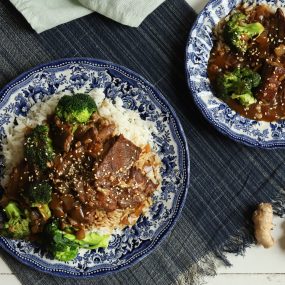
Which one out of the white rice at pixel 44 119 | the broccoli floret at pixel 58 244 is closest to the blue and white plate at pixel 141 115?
the white rice at pixel 44 119

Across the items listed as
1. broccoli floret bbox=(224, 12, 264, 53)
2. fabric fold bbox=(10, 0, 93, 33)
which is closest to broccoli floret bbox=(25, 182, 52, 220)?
fabric fold bbox=(10, 0, 93, 33)

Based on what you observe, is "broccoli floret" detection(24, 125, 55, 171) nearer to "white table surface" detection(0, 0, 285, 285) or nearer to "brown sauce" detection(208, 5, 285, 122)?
"brown sauce" detection(208, 5, 285, 122)

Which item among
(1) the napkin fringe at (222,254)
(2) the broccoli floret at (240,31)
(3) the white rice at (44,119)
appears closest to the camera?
(3) the white rice at (44,119)

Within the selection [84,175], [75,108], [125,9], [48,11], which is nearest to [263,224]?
[84,175]

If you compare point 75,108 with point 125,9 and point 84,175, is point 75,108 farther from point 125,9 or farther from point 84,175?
point 125,9

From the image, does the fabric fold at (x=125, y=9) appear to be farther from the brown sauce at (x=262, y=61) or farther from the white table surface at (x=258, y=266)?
the brown sauce at (x=262, y=61)

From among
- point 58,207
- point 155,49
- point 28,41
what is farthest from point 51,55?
point 58,207

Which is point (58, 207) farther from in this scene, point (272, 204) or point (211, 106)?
point (272, 204)
